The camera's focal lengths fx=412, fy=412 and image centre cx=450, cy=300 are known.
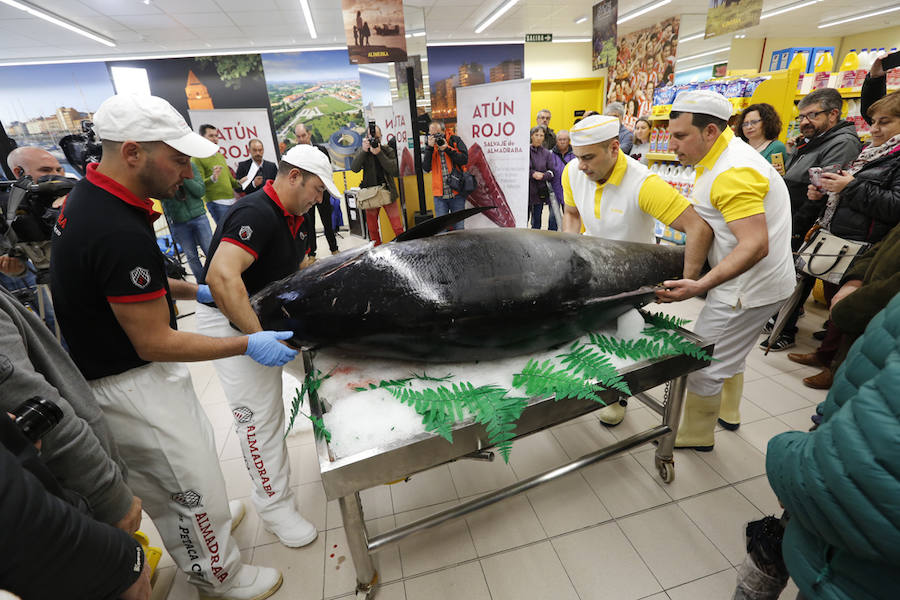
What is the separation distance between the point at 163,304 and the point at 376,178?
4964mm

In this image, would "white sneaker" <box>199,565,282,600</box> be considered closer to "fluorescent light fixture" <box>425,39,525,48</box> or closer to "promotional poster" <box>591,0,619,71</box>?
"promotional poster" <box>591,0,619,71</box>

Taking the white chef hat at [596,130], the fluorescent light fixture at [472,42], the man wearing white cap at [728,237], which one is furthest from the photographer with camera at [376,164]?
the fluorescent light fixture at [472,42]

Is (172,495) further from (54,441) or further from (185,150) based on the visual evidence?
(185,150)

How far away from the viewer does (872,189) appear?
2.56 m

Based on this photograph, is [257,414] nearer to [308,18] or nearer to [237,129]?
[237,129]

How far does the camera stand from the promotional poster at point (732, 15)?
5688 millimetres

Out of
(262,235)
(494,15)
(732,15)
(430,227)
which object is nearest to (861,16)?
(732,15)

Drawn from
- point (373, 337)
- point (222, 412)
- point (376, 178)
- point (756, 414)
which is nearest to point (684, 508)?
point (756, 414)

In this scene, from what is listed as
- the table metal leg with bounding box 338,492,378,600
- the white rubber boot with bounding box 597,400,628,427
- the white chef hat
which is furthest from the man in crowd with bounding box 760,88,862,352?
the table metal leg with bounding box 338,492,378,600

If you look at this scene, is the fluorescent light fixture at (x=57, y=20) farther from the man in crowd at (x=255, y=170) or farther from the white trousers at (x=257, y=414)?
the white trousers at (x=257, y=414)

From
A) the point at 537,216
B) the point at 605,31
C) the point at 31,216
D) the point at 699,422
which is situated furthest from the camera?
the point at 605,31

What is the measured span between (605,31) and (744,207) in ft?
24.1

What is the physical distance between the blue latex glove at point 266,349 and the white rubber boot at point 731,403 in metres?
2.52

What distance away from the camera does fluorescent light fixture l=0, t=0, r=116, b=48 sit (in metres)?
6.46
